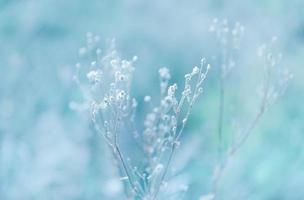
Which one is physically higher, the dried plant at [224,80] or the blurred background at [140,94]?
the blurred background at [140,94]

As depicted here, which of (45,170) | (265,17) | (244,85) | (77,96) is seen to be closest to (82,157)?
(45,170)

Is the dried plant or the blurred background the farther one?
the blurred background

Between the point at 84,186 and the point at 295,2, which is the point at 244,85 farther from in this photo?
the point at 84,186

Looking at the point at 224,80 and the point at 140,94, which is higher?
the point at 140,94

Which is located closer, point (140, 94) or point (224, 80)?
point (224, 80)

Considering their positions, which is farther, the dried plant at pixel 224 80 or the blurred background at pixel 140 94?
the blurred background at pixel 140 94

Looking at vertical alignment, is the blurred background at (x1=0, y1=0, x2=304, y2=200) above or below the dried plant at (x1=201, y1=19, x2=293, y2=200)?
above

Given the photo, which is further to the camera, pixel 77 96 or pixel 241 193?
pixel 77 96

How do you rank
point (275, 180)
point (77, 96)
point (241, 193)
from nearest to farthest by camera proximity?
point (241, 193)
point (275, 180)
point (77, 96)
